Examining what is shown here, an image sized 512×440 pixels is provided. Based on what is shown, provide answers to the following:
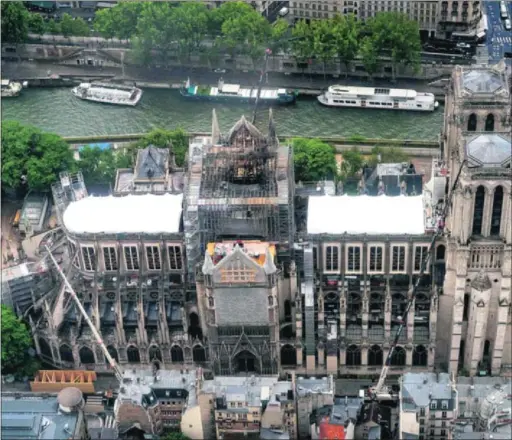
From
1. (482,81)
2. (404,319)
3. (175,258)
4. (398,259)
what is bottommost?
(404,319)

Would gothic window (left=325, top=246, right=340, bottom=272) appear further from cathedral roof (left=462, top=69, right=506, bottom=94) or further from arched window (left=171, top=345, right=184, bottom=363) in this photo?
cathedral roof (left=462, top=69, right=506, bottom=94)

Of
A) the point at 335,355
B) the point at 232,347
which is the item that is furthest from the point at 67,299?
the point at 335,355

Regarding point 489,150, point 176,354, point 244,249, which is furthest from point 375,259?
point 176,354

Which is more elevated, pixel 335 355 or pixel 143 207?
pixel 143 207

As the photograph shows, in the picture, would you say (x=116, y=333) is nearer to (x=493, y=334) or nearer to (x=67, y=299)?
(x=67, y=299)

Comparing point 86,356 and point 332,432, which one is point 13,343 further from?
point 332,432

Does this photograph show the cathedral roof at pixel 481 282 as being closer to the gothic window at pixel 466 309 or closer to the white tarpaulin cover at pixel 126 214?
the gothic window at pixel 466 309
